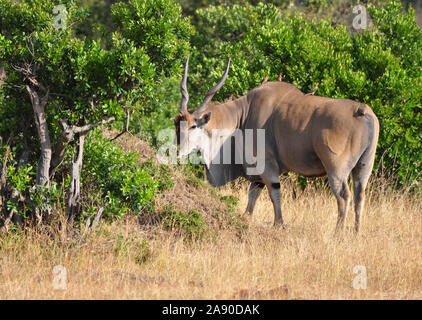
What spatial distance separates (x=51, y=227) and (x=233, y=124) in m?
2.76

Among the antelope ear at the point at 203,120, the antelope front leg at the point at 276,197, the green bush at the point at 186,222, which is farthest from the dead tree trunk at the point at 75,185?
the antelope front leg at the point at 276,197

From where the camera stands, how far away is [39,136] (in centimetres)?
646

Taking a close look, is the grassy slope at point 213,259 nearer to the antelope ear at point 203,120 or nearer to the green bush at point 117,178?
the green bush at point 117,178

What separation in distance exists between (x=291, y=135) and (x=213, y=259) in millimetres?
1922

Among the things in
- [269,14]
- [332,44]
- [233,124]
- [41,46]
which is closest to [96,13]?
[269,14]

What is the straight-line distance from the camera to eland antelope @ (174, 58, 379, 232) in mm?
7109

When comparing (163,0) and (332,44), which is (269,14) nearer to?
(332,44)

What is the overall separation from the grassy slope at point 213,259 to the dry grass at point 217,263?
0.4 inches

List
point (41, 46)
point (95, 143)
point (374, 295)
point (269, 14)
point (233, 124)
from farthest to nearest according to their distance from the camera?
point (269, 14)
point (233, 124)
point (95, 143)
point (41, 46)
point (374, 295)

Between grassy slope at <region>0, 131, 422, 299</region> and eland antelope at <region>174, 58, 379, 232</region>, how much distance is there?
1.50 feet

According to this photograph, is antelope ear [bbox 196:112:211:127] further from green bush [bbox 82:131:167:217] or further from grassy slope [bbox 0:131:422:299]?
green bush [bbox 82:131:167:217]

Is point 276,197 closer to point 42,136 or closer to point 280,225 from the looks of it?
point 280,225

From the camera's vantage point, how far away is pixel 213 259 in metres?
6.40

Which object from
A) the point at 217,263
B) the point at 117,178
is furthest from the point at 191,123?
the point at 217,263
